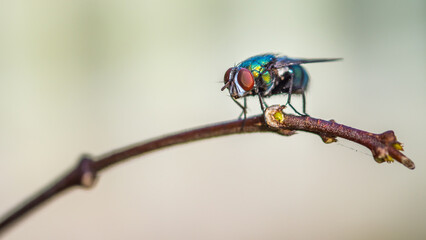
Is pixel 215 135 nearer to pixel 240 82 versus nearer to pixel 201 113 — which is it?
pixel 240 82

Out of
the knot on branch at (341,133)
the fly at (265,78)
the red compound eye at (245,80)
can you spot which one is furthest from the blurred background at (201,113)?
the knot on branch at (341,133)

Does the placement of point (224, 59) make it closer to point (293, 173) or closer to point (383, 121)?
point (293, 173)

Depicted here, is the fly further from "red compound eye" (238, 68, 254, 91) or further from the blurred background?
the blurred background

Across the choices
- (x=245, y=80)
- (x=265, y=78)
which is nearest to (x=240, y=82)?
(x=245, y=80)

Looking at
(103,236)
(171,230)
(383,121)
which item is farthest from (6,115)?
(383,121)

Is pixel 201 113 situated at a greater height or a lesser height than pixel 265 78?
lesser

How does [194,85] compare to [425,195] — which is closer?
[425,195]

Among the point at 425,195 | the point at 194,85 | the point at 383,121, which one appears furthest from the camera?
the point at 194,85
